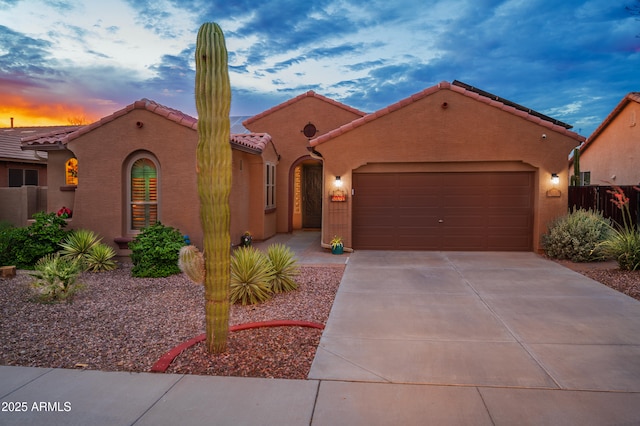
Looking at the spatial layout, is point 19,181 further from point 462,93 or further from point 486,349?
point 486,349

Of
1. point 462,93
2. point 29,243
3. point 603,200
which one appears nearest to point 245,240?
point 29,243

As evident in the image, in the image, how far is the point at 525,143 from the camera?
12750mm

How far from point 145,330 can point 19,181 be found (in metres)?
20.0

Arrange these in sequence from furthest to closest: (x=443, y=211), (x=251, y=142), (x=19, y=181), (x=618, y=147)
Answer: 1. (x=19, y=181)
2. (x=618, y=147)
3. (x=251, y=142)
4. (x=443, y=211)

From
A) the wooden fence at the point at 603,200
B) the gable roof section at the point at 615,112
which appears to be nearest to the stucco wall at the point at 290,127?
the wooden fence at the point at 603,200

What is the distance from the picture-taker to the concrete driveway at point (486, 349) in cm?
407

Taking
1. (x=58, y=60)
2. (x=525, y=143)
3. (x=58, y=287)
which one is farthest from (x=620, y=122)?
(x=58, y=60)

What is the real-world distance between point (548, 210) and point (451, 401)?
34.0 ft

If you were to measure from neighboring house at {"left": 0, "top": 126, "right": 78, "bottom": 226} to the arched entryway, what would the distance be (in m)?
8.80

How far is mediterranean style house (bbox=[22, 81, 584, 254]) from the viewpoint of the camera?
11.8m

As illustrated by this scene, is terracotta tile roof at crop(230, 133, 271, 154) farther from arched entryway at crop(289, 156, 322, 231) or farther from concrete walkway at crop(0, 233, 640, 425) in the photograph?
concrete walkway at crop(0, 233, 640, 425)

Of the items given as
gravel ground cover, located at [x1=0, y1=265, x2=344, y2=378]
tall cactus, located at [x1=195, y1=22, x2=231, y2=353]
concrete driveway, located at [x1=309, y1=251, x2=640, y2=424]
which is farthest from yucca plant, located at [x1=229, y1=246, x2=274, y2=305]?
tall cactus, located at [x1=195, y1=22, x2=231, y2=353]

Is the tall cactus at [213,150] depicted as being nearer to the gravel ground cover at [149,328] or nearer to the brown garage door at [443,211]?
the gravel ground cover at [149,328]

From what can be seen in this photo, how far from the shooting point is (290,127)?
17391 millimetres
